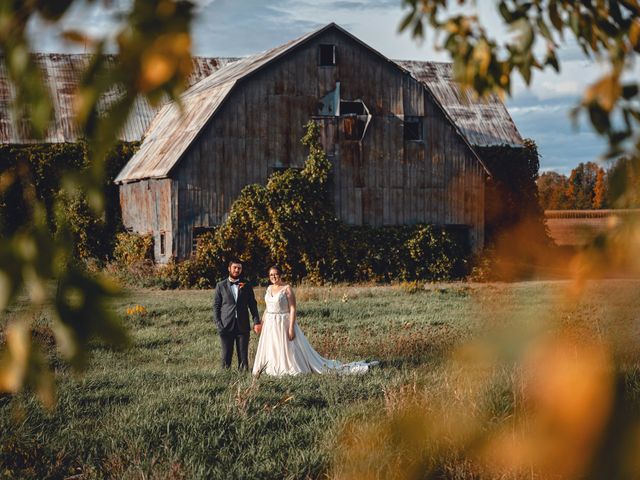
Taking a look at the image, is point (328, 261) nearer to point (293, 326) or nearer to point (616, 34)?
point (293, 326)

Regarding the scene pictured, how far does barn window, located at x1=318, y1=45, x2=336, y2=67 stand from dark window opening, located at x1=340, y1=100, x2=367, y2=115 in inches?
54.6

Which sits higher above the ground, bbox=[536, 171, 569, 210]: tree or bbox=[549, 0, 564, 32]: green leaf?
bbox=[536, 171, 569, 210]: tree

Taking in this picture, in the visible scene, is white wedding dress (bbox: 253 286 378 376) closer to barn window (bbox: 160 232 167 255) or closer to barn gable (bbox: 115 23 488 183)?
barn gable (bbox: 115 23 488 183)

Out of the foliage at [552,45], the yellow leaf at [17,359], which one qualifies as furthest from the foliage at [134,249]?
the yellow leaf at [17,359]

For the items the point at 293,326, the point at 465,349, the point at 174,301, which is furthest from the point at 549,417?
the point at 174,301

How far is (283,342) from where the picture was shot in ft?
37.9

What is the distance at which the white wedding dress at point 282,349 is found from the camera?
37.7 feet

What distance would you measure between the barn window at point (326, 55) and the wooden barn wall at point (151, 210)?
6.12m

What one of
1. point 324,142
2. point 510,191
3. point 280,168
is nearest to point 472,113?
point 510,191

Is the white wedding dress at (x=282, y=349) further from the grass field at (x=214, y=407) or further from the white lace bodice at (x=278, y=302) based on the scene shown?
the grass field at (x=214, y=407)

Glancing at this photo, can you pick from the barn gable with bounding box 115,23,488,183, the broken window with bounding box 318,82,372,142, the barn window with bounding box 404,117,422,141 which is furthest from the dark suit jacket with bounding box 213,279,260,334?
the barn window with bounding box 404,117,422,141

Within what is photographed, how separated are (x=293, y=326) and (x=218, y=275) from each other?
14.5 meters

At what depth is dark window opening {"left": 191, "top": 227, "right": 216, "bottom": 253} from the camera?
85.2ft

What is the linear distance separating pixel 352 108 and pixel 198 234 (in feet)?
21.2
